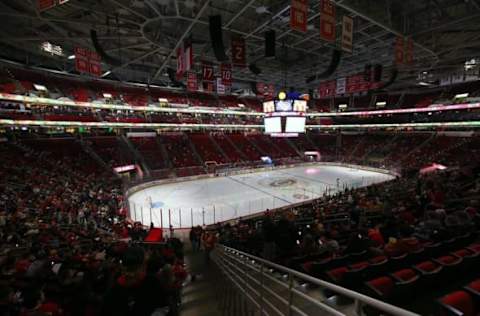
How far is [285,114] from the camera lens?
17234mm

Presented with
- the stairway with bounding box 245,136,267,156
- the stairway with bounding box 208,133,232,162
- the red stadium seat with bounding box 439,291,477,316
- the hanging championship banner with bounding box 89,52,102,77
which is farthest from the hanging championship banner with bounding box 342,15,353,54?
the stairway with bounding box 245,136,267,156

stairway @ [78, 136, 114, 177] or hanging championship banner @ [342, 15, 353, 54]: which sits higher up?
hanging championship banner @ [342, 15, 353, 54]

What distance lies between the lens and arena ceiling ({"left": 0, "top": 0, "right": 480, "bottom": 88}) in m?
13.3

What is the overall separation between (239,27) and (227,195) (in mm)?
13299

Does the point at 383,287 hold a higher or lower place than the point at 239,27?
lower

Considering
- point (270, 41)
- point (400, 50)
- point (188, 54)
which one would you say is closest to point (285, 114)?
point (270, 41)

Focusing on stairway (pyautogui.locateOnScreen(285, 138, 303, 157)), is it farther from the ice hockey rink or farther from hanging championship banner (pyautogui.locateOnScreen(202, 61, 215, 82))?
hanging championship banner (pyautogui.locateOnScreen(202, 61, 215, 82))

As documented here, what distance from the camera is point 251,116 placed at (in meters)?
46.0

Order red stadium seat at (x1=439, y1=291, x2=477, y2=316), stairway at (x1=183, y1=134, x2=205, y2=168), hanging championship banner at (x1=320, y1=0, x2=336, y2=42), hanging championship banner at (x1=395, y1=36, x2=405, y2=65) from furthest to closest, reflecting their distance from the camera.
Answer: stairway at (x1=183, y1=134, x2=205, y2=168) → hanging championship banner at (x1=395, y1=36, x2=405, y2=65) → hanging championship banner at (x1=320, y1=0, x2=336, y2=42) → red stadium seat at (x1=439, y1=291, x2=477, y2=316)

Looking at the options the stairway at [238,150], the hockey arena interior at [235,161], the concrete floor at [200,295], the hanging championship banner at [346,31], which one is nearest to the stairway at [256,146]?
the hockey arena interior at [235,161]

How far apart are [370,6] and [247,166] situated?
22.9 meters

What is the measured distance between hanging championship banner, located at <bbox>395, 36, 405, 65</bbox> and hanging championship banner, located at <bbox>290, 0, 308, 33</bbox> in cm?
843

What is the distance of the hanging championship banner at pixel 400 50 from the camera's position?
13.9 m

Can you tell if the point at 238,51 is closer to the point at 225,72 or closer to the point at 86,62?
the point at 225,72
